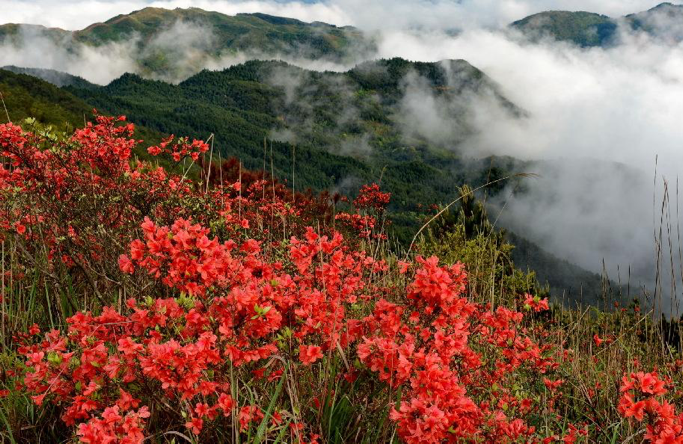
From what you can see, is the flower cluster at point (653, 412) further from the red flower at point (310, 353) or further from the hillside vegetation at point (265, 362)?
the red flower at point (310, 353)

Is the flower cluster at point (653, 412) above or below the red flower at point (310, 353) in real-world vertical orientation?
below

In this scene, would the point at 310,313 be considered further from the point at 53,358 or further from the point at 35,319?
the point at 35,319

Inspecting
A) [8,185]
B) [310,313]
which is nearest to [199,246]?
[310,313]

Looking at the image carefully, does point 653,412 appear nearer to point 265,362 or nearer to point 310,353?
point 310,353

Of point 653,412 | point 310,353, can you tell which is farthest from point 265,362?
point 653,412

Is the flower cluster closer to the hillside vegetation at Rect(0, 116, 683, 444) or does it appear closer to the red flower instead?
the hillside vegetation at Rect(0, 116, 683, 444)

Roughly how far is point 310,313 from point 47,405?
158 centimetres

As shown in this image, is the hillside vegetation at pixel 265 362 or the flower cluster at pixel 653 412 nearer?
the hillside vegetation at pixel 265 362

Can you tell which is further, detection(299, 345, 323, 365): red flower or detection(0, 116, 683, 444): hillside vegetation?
detection(299, 345, 323, 365): red flower

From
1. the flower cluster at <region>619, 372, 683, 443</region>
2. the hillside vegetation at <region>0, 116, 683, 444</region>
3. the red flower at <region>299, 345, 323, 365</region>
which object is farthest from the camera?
the red flower at <region>299, 345, 323, 365</region>

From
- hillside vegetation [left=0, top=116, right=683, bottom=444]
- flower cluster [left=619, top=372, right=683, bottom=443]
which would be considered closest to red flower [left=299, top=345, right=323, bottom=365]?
hillside vegetation [left=0, top=116, right=683, bottom=444]

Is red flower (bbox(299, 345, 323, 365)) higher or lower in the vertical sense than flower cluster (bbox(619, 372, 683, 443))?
higher

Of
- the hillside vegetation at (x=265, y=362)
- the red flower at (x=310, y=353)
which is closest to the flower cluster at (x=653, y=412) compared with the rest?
the hillside vegetation at (x=265, y=362)

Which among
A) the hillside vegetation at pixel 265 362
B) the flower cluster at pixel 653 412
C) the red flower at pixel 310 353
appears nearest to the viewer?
the hillside vegetation at pixel 265 362
